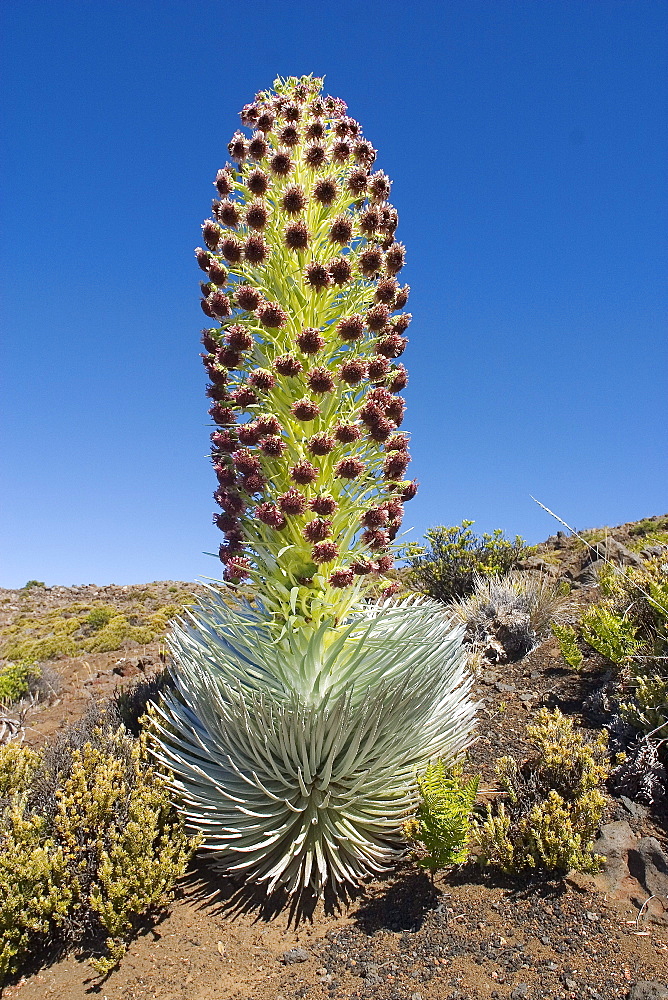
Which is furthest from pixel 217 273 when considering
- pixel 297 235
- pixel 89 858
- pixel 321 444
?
pixel 89 858

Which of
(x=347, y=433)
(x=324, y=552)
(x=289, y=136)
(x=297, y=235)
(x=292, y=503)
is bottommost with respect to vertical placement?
(x=324, y=552)

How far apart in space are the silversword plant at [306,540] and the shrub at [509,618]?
1.83 m

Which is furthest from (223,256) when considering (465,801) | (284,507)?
(465,801)

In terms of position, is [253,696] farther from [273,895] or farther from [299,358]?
[299,358]

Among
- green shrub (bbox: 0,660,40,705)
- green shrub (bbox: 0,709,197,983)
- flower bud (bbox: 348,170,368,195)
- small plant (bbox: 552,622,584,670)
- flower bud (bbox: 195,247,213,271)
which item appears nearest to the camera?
green shrub (bbox: 0,709,197,983)

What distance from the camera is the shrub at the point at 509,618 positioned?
18.7 ft

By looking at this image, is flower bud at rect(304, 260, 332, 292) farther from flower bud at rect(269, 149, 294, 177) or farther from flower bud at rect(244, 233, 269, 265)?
flower bud at rect(269, 149, 294, 177)

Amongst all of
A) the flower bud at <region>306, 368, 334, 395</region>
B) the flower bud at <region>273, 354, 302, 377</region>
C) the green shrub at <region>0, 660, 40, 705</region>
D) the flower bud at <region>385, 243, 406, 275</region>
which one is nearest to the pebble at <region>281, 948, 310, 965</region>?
the flower bud at <region>306, 368, 334, 395</region>

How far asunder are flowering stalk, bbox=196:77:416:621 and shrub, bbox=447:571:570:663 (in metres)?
2.48

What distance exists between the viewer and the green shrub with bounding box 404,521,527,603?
837 cm

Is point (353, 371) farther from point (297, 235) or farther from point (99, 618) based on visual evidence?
point (99, 618)

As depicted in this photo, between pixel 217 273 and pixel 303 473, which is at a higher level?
pixel 217 273

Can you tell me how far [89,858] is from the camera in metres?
3.29

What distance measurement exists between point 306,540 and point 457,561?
214 inches
